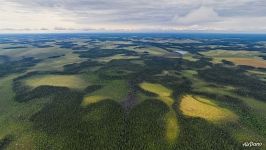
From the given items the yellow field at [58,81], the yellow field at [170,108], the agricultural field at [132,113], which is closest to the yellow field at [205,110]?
the agricultural field at [132,113]

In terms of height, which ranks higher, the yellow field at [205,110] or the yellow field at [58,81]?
the yellow field at [205,110]

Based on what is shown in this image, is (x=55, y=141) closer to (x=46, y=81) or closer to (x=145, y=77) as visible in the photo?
(x=46, y=81)

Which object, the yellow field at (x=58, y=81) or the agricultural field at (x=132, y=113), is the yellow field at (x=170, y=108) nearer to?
the agricultural field at (x=132, y=113)

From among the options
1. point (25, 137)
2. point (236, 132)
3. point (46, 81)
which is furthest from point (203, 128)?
point (46, 81)

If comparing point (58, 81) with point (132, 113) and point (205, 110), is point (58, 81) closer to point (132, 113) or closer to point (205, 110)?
point (132, 113)

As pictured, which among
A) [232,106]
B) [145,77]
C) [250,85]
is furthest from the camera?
[145,77]

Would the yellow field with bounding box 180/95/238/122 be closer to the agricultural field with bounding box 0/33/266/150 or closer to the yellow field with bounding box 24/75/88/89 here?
the agricultural field with bounding box 0/33/266/150

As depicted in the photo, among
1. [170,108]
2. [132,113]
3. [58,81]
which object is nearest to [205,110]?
[170,108]
